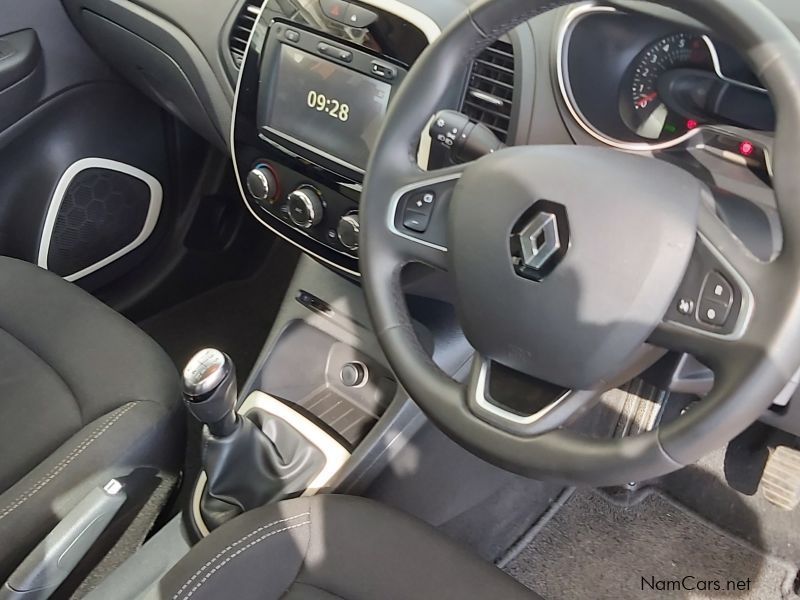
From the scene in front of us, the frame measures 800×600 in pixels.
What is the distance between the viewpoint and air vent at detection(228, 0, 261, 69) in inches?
42.4

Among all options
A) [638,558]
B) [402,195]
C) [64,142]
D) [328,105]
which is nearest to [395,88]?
[328,105]

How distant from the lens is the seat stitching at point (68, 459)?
0.89 meters

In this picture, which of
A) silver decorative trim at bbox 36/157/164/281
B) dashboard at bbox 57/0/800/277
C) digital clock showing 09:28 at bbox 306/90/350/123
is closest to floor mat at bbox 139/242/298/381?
silver decorative trim at bbox 36/157/164/281

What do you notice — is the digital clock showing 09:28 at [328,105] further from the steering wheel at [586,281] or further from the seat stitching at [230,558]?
the seat stitching at [230,558]

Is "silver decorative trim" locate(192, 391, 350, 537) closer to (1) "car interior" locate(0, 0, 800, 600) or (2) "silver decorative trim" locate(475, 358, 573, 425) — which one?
(1) "car interior" locate(0, 0, 800, 600)

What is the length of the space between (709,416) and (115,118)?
1159mm

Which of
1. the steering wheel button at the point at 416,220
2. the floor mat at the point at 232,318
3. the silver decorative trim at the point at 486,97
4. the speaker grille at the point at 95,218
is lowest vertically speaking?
the floor mat at the point at 232,318

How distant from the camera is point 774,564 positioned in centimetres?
127

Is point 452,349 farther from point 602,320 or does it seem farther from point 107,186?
point 107,186

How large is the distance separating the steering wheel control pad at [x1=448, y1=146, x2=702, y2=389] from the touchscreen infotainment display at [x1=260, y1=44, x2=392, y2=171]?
281mm

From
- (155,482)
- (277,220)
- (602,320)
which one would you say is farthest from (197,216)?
(602,320)

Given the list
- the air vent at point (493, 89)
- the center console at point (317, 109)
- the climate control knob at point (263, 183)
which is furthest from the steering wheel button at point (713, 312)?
the climate control knob at point (263, 183)

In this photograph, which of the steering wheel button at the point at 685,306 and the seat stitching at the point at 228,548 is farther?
the seat stitching at the point at 228,548

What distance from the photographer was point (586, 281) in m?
0.65
